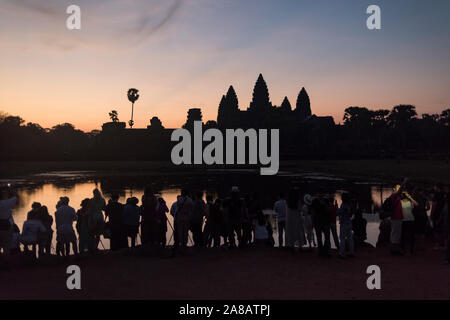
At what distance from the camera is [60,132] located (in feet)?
424

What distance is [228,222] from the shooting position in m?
11.2

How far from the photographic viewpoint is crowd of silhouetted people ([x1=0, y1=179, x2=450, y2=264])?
1008cm

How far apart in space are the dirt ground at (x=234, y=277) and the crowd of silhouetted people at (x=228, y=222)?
1.50 ft

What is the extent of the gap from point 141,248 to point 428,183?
30.3m

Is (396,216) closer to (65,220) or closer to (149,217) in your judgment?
(149,217)

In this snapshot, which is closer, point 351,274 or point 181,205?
point 351,274

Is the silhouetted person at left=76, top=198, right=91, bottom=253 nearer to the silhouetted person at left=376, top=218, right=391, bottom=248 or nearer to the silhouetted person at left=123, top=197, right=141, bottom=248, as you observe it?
the silhouetted person at left=123, top=197, right=141, bottom=248

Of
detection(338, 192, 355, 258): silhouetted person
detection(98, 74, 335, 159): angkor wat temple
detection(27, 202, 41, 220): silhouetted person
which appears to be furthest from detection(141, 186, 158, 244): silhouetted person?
detection(98, 74, 335, 159): angkor wat temple

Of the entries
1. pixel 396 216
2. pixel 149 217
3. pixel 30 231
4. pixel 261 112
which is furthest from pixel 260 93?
pixel 30 231

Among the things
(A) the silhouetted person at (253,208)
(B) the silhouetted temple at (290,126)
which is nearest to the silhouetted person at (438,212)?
(A) the silhouetted person at (253,208)

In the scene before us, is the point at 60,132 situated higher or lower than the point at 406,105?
lower

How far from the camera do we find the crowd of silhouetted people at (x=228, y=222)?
10.1 meters
